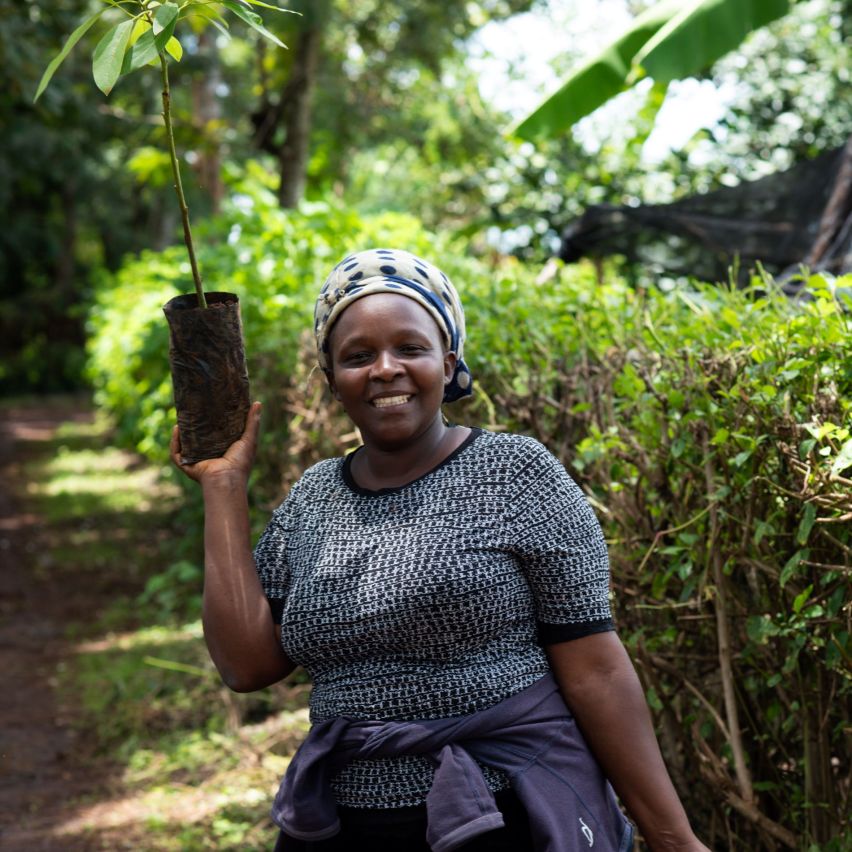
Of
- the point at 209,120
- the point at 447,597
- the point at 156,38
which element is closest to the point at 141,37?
the point at 156,38

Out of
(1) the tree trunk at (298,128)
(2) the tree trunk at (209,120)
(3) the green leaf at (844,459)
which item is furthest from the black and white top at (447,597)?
(2) the tree trunk at (209,120)

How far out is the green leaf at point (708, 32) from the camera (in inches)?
199

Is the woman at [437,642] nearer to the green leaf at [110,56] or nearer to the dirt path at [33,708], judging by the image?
the green leaf at [110,56]

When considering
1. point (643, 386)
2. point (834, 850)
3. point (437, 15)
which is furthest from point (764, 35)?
point (834, 850)

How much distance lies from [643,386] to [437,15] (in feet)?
37.9

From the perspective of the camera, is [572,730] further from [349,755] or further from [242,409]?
[242,409]

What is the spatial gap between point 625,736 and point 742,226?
489cm

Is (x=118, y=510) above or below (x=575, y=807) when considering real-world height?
below

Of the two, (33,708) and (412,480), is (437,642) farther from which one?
(33,708)

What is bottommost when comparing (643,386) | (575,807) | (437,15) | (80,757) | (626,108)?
(80,757)

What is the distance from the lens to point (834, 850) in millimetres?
2609

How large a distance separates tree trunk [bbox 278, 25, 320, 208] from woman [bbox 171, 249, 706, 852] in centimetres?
861

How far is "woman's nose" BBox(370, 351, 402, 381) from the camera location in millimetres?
2127

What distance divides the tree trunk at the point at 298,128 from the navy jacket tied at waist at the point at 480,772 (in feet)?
29.1
